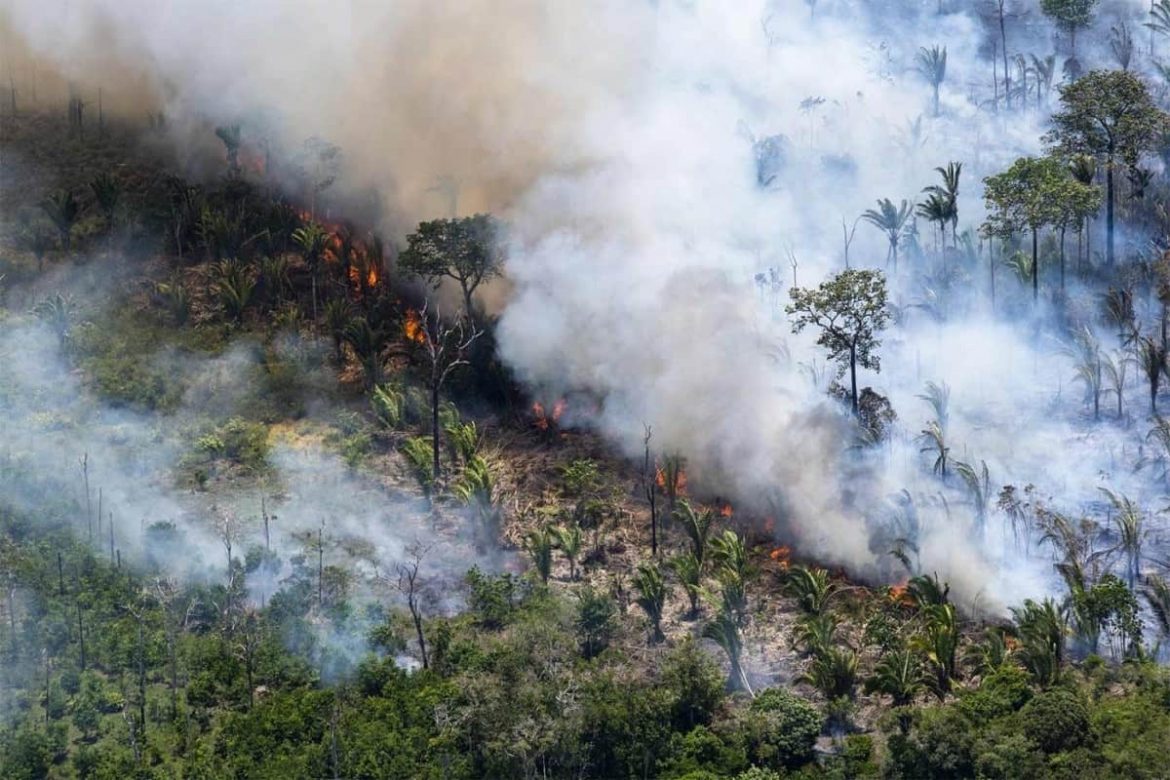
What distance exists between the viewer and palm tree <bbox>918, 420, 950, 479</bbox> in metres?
64.1

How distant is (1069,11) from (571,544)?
3685 cm

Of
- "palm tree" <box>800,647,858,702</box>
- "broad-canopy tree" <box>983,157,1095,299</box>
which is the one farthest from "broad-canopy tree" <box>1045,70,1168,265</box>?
"palm tree" <box>800,647,858,702</box>

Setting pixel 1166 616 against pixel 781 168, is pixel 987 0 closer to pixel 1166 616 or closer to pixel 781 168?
pixel 781 168

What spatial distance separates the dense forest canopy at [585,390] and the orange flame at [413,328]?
0.59 feet

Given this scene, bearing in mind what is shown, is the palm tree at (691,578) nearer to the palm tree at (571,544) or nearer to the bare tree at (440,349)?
the palm tree at (571,544)

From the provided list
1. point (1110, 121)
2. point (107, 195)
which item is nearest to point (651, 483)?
point (1110, 121)

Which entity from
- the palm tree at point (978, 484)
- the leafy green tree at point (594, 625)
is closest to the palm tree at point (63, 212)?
the leafy green tree at point (594, 625)

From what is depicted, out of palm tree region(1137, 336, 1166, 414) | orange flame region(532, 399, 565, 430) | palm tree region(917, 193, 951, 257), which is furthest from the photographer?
palm tree region(917, 193, 951, 257)

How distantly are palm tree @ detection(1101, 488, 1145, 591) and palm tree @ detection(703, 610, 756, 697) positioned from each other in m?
12.5

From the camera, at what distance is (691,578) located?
61.7m

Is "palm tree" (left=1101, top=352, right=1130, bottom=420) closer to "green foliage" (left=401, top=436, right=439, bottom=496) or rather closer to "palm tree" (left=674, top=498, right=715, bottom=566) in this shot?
"palm tree" (left=674, top=498, right=715, bottom=566)

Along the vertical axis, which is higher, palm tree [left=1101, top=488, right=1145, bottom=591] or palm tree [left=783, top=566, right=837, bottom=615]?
palm tree [left=1101, top=488, right=1145, bottom=591]

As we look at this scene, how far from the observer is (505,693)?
55.6 meters

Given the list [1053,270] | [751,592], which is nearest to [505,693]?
[751,592]
